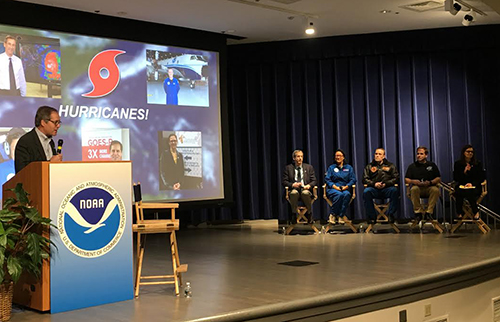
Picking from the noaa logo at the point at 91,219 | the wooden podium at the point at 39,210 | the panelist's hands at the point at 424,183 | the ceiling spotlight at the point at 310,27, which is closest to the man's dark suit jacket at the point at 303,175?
the panelist's hands at the point at 424,183

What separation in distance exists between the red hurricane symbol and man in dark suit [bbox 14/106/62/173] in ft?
12.5

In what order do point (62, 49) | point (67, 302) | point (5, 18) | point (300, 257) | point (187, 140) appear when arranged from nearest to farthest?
1. point (67, 302)
2. point (300, 257)
3. point (5, 18)
4. point (62, 49)
5. point (187, 140)

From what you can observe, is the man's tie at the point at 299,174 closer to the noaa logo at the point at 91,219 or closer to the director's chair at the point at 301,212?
the director's chair at the point at 301,212

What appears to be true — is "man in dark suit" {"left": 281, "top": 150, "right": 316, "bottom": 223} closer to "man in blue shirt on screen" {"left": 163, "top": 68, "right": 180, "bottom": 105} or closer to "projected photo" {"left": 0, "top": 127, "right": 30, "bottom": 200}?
"man in blue shirt on screen" {"left": 163, "top": 68, "right": 180, "bottom": 105}

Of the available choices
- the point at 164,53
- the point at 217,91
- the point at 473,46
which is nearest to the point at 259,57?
the point at 217,91

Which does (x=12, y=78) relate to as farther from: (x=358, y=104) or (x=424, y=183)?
Result: (x=358, y=104)

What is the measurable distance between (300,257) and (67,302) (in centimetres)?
276

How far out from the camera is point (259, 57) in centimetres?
1043

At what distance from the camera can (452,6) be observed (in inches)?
303

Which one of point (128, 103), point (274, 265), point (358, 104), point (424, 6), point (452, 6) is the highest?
point (424, 6)

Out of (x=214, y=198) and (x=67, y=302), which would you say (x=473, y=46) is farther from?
(x=67, y=302)

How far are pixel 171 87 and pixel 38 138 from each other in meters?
4.72

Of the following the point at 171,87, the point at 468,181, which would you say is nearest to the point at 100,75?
the point at 171,87

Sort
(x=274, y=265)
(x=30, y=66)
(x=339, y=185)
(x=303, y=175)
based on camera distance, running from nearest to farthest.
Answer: (x=274, y=265), (x=30, y=66), (x=339, y=185), (x=303, y=175)
